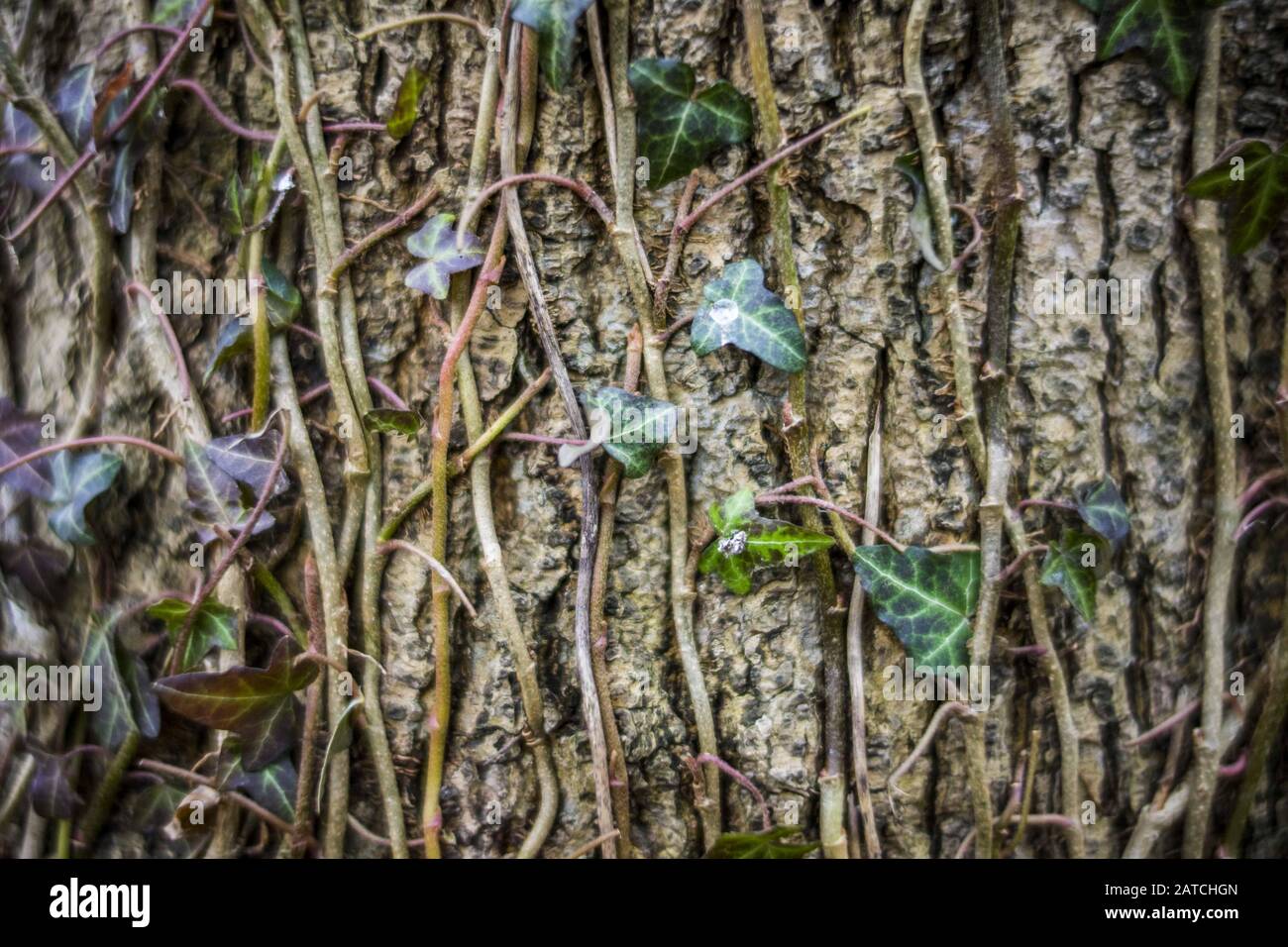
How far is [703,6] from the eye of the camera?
934mm

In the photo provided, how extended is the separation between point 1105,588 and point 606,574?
65 cm

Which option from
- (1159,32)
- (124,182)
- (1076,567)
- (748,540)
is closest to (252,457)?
(124,182)

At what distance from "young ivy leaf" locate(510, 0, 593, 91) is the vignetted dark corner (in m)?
0.05

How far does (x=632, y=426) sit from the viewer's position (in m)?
0.93

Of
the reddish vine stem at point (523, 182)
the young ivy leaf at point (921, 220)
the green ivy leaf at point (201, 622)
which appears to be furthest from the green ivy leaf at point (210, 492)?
the young ivy leaf at point (921, 220)

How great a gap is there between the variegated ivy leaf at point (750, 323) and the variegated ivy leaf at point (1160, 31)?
0.51 m

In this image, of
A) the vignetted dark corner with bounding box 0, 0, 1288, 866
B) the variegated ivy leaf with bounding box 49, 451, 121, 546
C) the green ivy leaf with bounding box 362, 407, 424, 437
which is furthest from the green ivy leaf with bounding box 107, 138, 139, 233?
the green ivy leaf with bounding box 362, 407, 424, 437

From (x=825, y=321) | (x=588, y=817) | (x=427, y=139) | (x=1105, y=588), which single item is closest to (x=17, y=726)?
(x=588, y=817)

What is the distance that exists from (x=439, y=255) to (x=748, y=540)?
20.6 inches

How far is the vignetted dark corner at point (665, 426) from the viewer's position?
37.0 inches

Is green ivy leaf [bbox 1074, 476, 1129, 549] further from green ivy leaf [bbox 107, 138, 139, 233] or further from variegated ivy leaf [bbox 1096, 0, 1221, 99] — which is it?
green ivy leaf [bbox 107, 138, 139, 233]

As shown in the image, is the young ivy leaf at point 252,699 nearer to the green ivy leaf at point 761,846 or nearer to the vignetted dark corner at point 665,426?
the vignetted dark corner at point 665,426

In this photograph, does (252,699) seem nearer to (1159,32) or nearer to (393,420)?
(393,420)

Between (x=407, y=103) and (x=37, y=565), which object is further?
(x=37, y=565)
